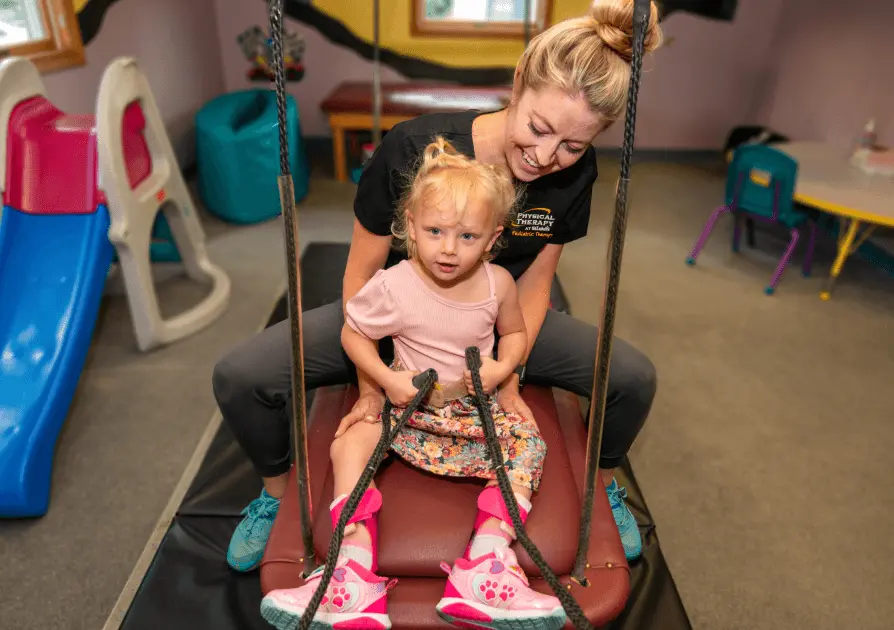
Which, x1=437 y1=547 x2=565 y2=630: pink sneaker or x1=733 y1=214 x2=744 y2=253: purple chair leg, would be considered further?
x1=733 y1=214 x2=744 y2=253: purple chair leg

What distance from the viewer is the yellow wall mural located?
4020 mm

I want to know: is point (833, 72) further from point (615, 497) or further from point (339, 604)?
point (339, 604)

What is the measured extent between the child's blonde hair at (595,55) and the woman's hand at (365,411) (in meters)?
0.60

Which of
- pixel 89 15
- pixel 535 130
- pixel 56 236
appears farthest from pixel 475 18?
pixel 535 130

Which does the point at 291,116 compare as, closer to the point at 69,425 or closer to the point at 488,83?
the point at 488,83

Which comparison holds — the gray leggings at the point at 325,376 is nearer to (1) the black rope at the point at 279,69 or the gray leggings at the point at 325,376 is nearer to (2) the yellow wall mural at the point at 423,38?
(1) the black rope at the point at 279,69

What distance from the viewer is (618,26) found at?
92 centimetres

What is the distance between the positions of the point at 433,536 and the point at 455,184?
56cm

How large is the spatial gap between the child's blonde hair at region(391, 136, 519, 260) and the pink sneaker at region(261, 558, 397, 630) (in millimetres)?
541

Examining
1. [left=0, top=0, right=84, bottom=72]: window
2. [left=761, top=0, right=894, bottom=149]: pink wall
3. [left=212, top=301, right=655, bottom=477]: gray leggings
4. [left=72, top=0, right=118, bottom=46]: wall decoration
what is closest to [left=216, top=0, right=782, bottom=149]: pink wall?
[left=761, top=0, right=894, bottom=149]: pink wall

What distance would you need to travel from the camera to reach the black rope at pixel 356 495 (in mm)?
761

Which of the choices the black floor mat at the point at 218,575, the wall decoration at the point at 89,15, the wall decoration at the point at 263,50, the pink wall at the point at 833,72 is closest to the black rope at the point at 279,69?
the black floor mat at the point at 218,575

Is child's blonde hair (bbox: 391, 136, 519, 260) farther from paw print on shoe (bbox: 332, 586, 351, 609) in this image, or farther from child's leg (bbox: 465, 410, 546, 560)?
paw print on shoe (bbox: 332, 586, 351, 609)

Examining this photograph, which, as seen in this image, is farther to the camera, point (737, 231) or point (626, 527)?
point (737, 231)
